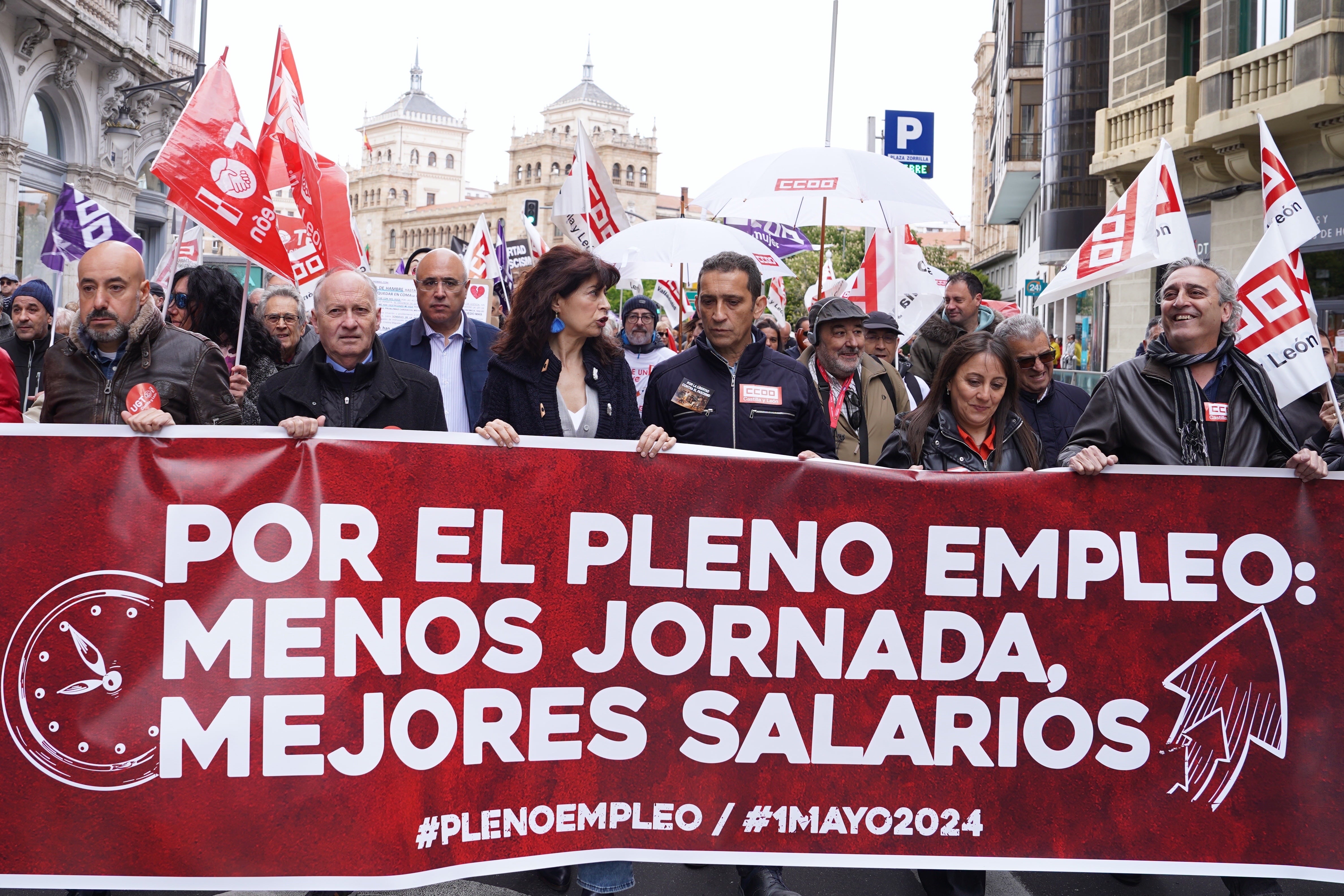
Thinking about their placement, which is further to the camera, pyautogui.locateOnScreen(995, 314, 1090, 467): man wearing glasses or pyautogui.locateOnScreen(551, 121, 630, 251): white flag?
pyautogui.locateOnScreen(551, 121, 630, 251): white flag

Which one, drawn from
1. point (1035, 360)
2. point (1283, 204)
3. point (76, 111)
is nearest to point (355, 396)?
point (1035, 360)

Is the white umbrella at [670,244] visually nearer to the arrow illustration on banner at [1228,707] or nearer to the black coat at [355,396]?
the black coat at [355,396]

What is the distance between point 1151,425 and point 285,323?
4.37 metres

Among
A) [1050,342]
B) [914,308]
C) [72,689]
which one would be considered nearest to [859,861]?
[72,689]

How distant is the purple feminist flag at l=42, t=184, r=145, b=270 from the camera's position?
11.5 m

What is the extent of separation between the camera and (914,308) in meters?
9.34

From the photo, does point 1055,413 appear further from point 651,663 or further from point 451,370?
point 651,663

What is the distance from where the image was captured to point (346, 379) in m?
4.36

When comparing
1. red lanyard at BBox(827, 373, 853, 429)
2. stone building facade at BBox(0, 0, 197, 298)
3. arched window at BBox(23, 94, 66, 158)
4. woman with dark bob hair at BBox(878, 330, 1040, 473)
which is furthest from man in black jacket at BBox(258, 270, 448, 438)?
arched window at BBox(23, 94, 66, 158)

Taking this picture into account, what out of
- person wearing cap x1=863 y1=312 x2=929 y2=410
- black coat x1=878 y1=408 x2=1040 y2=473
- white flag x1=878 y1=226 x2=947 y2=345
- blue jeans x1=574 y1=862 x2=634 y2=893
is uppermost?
white flag x1=878 y1=226 x2=947 y2=345

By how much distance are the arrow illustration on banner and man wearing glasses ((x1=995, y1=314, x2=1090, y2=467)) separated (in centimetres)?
196

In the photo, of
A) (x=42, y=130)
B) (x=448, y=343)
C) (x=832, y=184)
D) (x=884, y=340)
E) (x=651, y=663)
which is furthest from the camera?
(x=42, y=130)

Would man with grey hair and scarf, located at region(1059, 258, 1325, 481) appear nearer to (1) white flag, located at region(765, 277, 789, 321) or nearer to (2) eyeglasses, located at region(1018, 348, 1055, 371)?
(2) eyeglasses, located at region(1018, 348, 1055, 371)

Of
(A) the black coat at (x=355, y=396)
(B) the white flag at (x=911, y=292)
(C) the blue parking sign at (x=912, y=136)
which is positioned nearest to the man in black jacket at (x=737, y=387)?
(A) the black coat at (x=355, y=396)
